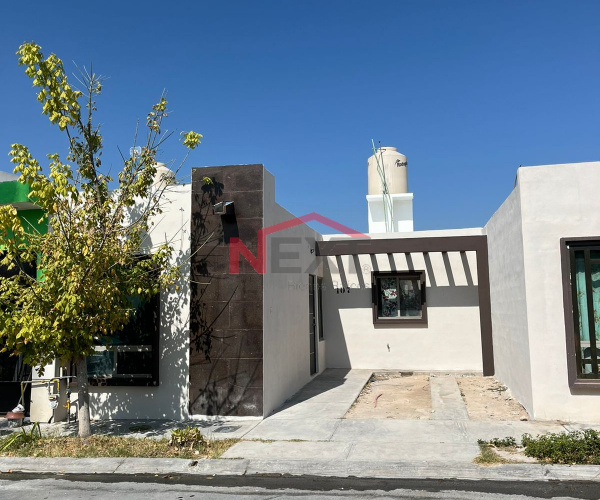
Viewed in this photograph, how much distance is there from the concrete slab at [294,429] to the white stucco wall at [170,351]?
1.50 m

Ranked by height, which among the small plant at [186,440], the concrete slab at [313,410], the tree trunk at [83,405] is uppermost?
the tree trunk at [83,405]

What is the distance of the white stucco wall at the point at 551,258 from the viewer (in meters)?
7.87

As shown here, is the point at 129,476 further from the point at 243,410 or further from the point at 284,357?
the point at 284,357

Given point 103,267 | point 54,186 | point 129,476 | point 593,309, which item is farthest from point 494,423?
point 54,186

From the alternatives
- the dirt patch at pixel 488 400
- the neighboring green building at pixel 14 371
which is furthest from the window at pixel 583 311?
the neighboring green building at pixel 14 371

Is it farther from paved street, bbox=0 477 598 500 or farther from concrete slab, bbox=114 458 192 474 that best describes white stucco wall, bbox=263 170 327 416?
paved street, bbox=0 477 598 500

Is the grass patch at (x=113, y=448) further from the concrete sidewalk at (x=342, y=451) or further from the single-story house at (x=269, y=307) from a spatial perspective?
the single-story house at (x=269, y=307)

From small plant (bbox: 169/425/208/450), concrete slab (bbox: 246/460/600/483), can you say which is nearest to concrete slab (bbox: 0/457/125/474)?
small plant (bbox: 169/425/208/450)

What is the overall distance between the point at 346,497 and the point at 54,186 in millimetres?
5284

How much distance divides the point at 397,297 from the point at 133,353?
7674mm

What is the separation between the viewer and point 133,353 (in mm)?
8844

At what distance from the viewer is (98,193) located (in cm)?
792

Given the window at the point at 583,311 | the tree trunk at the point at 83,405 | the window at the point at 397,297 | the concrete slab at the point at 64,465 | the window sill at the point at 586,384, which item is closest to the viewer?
the concrete slab at the point at 64,465

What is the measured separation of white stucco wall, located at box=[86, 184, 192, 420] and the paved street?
274cm
